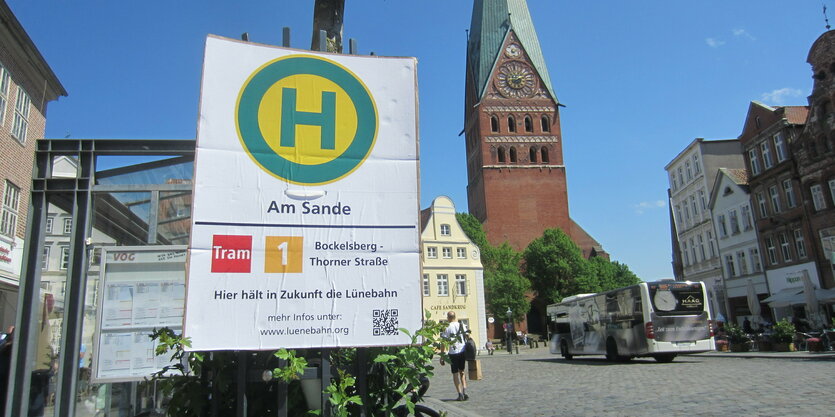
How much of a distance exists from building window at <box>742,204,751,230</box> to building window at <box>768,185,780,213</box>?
9.05 ft

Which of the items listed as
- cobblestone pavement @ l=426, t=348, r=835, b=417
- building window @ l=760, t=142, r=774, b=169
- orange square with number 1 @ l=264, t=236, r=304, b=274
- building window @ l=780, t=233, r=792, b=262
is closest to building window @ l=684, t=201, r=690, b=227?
building window @ l=760, t=142, r=774, b=169

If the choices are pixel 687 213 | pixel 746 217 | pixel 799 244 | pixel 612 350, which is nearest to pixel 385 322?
pixel 612 350

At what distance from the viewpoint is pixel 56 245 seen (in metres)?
9.42

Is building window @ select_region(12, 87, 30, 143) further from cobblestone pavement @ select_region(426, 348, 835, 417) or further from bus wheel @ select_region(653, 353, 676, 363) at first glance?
bus wheel @ select_region(653, 353, 676, 363)

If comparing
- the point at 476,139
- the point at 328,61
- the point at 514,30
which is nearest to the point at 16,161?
the point at 328,61

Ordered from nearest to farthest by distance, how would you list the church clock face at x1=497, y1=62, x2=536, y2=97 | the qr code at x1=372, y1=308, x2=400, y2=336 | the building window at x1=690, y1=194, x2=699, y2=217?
1. the qr code at x1=372, y1=308, x2=400, y2=336
2. the building window at x1=690, y1=194, x2=699, y2=217
3. the church clock face at x1=497, y1=62, x2=536, y2=97

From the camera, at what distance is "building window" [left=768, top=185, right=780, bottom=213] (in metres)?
33.6

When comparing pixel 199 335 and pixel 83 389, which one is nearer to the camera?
pixel 199 335

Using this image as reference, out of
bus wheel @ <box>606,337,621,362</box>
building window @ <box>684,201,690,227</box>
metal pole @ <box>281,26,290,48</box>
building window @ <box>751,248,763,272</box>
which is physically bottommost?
bus wheel @ <box>606,337,621,362</box>

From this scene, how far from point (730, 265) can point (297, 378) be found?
4248 cm

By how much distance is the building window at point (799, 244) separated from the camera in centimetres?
3152

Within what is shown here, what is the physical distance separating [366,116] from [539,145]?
225 feet

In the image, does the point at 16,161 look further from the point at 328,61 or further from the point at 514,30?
the point at 514,30

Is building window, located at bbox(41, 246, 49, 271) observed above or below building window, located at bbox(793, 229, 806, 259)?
below
